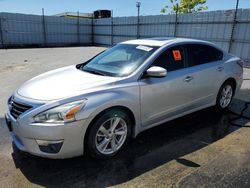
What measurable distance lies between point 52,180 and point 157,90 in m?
1.78

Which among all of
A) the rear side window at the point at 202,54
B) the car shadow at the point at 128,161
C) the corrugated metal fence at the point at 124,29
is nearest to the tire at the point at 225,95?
the rear side window at the point at 202,54

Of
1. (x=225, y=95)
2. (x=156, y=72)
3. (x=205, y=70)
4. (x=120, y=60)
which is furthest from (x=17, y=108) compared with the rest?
(x=225, y=95)

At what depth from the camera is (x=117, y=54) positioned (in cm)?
406

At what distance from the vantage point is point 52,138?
2621mm

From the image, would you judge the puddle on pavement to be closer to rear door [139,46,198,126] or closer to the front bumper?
the front bumper

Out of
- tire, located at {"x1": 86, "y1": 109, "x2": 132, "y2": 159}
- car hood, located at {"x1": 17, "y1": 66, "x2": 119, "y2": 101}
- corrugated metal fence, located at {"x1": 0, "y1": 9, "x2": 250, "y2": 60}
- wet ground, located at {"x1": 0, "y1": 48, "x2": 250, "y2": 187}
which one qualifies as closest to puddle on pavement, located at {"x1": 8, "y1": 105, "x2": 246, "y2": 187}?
wet ground, located at {"x1": 0, "y1": 48, "x2": 250, "y2": 187}

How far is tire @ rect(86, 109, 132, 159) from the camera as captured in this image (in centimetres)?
289

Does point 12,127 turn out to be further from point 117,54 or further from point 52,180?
point 117,54

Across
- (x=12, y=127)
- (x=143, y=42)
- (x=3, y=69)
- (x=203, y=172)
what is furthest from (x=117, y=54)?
(x=3, y=69)

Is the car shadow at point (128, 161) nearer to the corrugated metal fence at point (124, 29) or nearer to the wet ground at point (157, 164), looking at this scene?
the wet ground at point (157, 164)

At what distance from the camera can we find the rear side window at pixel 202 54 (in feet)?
13.3

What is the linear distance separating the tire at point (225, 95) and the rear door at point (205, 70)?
23 centimetres

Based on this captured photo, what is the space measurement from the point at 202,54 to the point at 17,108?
315cm

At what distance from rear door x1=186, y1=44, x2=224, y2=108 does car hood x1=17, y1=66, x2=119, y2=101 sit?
5.12 ft
